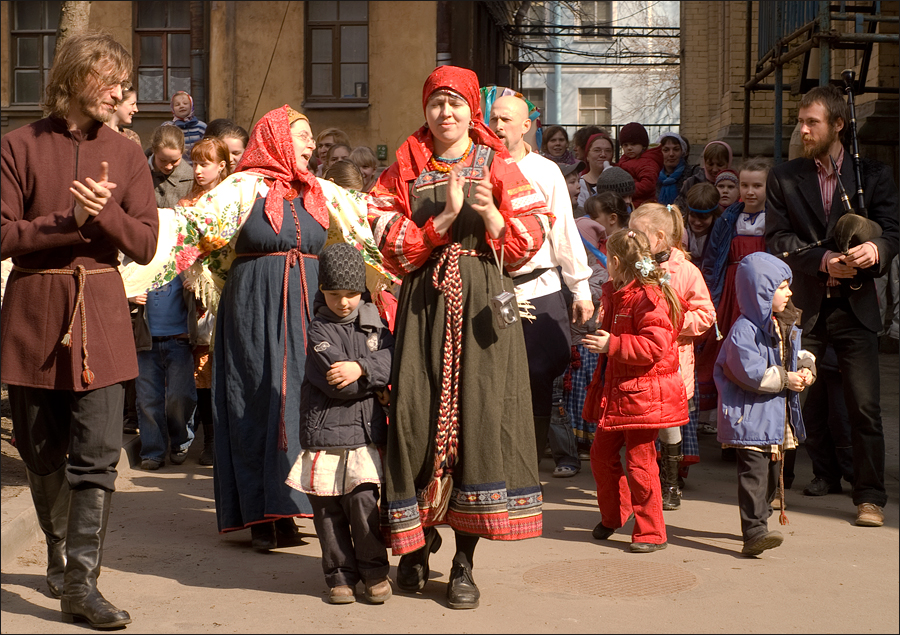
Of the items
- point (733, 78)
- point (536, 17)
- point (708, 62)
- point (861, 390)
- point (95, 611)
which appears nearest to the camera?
point (95, 611)

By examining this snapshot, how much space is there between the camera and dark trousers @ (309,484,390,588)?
4.38 m

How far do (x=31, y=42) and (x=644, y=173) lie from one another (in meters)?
14.6

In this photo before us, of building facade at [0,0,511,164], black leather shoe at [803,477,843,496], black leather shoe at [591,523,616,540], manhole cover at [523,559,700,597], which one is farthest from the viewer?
building facade at [0,0,511,164]

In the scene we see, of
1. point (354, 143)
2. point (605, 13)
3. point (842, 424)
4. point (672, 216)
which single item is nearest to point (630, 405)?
point (672, 216)

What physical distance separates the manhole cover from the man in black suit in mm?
1502

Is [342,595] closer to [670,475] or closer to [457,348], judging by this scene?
[457,348]

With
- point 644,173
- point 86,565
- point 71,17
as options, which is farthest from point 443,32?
point 86,565

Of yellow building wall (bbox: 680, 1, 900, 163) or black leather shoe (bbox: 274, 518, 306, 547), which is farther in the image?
yellow building wall (bbox: 680, 1, 900, 163)

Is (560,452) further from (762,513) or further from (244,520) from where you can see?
(244,520)

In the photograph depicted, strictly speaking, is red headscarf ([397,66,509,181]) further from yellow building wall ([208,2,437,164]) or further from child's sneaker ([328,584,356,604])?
yellow building wall ([208,2,437,164])

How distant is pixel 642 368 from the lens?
5395 millimetres

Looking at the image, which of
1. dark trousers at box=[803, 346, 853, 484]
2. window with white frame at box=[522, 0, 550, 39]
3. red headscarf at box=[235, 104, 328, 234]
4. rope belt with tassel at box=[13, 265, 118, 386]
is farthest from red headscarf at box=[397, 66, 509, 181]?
window with white frame at box=[522, 0, 550, 39]

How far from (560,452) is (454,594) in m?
3.10

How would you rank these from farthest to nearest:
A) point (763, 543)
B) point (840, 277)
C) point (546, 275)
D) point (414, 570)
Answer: point (840, 277), point (546, 275), point (763, 543), point (414, 570)
